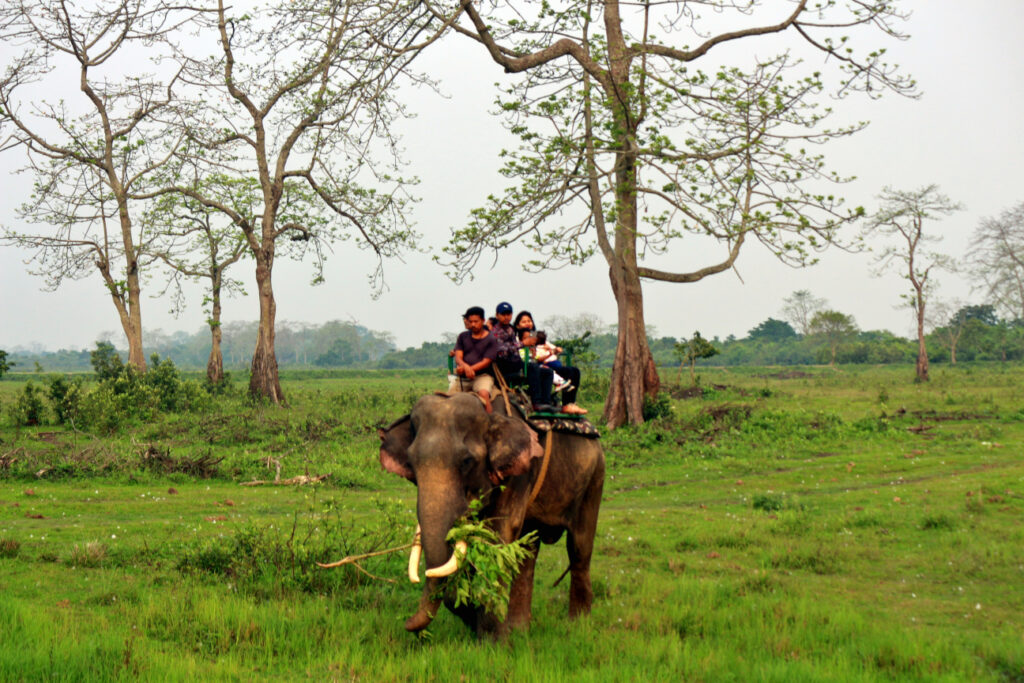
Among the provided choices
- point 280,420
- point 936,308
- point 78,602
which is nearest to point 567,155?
point 280,420

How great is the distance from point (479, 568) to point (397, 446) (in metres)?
1.35

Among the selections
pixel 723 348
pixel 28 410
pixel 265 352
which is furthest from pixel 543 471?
pixel 723 348

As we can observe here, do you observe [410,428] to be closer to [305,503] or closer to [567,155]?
[305,503]

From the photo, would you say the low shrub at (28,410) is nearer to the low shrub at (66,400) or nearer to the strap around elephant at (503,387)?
the low shrub at (66,400)

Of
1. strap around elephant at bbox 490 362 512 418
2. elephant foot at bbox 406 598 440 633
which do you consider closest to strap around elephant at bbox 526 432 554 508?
strap around elephant at bbox 490 362 512 418

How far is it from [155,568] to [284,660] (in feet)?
12.0

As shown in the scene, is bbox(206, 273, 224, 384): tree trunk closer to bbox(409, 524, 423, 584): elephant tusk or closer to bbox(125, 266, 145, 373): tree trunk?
bbox(125, 266, 145, 373): tree trunk

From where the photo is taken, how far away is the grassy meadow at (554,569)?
21.9ft

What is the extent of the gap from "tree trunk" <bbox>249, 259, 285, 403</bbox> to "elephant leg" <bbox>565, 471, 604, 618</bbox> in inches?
1026

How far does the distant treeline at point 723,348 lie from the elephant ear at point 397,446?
24.7m

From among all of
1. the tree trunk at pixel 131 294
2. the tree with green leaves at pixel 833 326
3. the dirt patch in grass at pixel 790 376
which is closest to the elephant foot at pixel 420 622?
the tree trunk at pixel 131 294

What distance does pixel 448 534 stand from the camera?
633 centimetres

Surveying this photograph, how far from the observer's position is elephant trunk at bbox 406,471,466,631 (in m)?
6.29

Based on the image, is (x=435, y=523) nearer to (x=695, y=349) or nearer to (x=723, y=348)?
(x=695, y=349)
